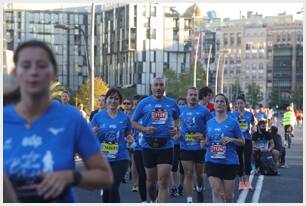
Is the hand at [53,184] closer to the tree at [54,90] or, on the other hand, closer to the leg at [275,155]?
the tree at [54,90]

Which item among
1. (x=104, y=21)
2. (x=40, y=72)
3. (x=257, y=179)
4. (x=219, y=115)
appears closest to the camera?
(x=40, y=72)

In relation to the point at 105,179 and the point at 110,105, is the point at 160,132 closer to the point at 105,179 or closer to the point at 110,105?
the point at 110,105

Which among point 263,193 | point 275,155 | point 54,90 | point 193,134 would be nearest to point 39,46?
point 54,90

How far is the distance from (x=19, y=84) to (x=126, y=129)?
6884 millimetres

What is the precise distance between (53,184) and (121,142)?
6839 millimetres

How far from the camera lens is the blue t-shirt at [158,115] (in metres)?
11.1

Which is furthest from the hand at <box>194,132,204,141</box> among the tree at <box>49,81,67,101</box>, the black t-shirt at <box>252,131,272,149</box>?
the black t-shirt at <box>252,131,272,149</box>

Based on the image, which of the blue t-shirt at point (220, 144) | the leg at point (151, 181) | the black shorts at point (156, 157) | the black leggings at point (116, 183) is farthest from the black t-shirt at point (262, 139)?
the black leggings at point (116, 183)

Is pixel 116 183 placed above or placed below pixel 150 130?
below

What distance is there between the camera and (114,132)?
10.5 m

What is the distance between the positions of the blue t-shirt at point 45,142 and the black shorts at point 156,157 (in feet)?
23.3

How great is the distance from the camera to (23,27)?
14950 cm

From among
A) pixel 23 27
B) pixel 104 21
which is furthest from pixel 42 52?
pixel 23 27

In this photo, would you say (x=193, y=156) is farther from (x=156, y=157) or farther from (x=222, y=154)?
(x=222, y=154)
